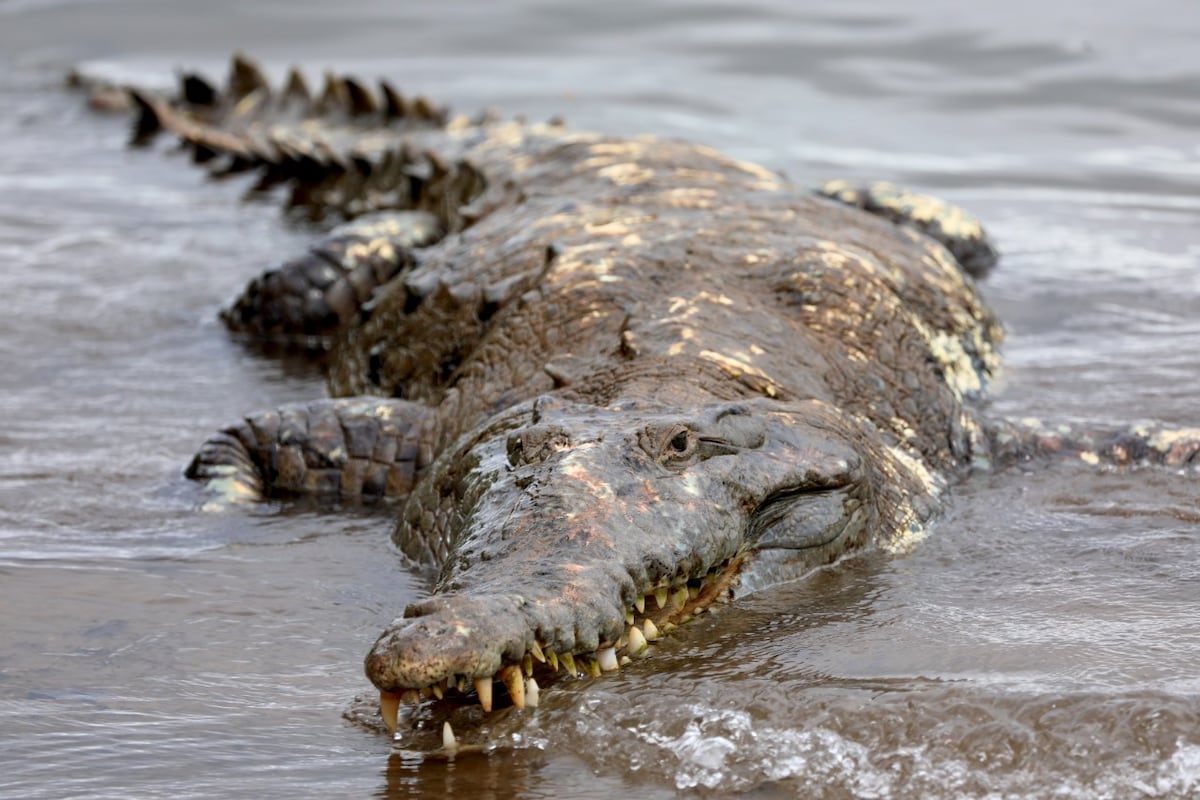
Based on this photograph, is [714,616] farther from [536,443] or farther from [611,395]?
[611,395]

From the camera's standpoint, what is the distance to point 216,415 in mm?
5711

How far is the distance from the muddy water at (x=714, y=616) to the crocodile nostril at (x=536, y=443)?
49cm

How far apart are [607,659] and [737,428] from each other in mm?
762

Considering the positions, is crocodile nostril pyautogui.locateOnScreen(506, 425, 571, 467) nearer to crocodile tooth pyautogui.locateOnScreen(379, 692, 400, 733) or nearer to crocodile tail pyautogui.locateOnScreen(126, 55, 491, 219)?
crocodile tooth pyautogui.locateOnScreen(379, 692, 400, 733)

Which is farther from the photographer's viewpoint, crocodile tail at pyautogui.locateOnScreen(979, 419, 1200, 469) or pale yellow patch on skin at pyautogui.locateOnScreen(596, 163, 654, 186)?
pale yellow patch on skin at pyautogui.locateOnScreen(596, 163, 654, 186)

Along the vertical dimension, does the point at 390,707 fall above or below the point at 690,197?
below

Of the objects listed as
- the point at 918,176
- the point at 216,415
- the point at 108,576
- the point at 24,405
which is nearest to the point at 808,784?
the point at 108,576

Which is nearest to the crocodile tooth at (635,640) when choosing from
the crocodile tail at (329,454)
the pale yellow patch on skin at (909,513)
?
the pale yellow patch on skin at (909,513)

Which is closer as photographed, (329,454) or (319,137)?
(329,454)

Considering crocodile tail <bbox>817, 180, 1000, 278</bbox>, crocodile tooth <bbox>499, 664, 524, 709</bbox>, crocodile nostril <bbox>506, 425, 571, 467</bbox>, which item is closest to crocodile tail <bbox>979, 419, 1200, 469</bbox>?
crocodile nostril <bbox>506, 425, 571, 467</bbox>

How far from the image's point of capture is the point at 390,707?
9.57 feet

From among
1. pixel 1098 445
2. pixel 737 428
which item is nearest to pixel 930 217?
pixel 1098 445

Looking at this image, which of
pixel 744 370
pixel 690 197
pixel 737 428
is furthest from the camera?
pixel 690 197

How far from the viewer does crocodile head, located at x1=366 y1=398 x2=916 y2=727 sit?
292cm
